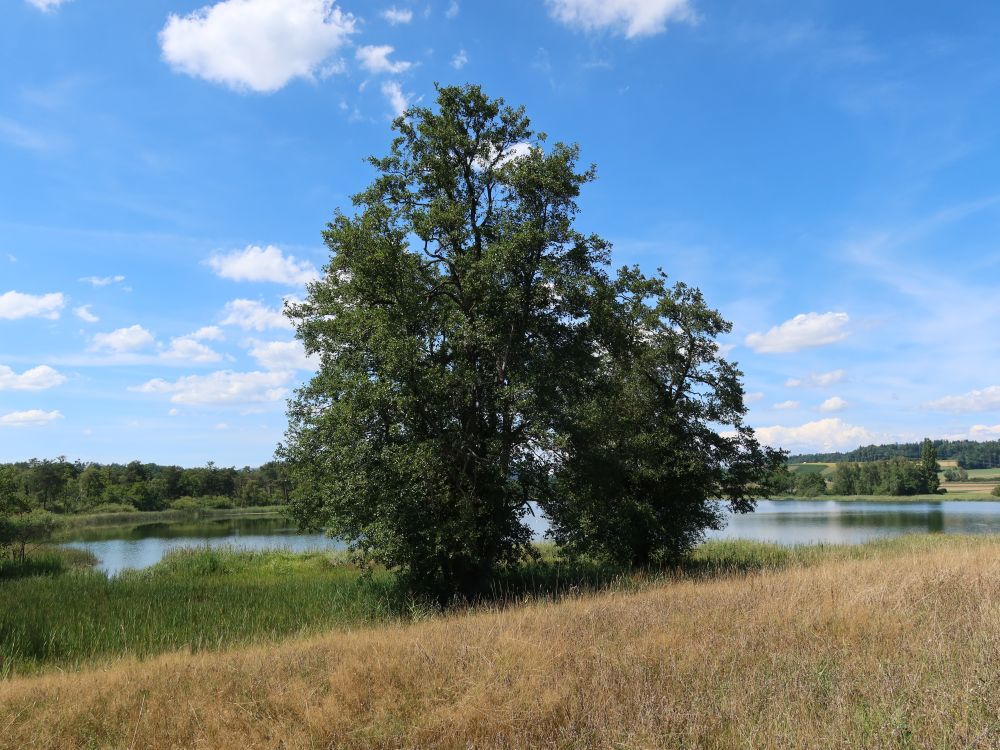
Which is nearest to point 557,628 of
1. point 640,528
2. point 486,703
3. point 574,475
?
point 486,703

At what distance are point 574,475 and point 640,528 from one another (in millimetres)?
5478

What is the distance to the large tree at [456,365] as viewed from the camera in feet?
47.0

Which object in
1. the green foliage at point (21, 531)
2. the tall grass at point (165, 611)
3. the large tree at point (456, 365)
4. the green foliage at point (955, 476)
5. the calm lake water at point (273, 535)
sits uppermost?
the large tree at point (456, 365)

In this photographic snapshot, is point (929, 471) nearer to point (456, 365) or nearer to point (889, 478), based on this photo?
point (889, 478)

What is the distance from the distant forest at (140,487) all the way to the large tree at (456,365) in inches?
2442

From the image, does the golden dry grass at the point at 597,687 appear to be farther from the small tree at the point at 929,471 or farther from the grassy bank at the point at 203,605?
the small tree at the point at 929,471

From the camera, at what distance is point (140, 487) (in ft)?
300

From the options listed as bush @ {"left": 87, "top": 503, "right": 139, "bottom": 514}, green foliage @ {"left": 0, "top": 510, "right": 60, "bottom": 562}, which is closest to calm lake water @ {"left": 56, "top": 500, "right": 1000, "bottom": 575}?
green foliage @ {"left": 0, "top": 510, "right": 60, "bottom": 562}

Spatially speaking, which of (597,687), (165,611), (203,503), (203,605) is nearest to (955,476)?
(203,503)

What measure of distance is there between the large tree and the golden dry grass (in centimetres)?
661

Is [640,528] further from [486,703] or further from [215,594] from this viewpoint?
[486,703]

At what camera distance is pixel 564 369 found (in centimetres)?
1591

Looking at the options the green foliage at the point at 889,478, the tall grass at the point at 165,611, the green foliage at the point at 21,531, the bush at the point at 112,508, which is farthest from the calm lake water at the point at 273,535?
the green foliage at the point at 889,478

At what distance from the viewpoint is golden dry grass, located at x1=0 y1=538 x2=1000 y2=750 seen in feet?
14.4
